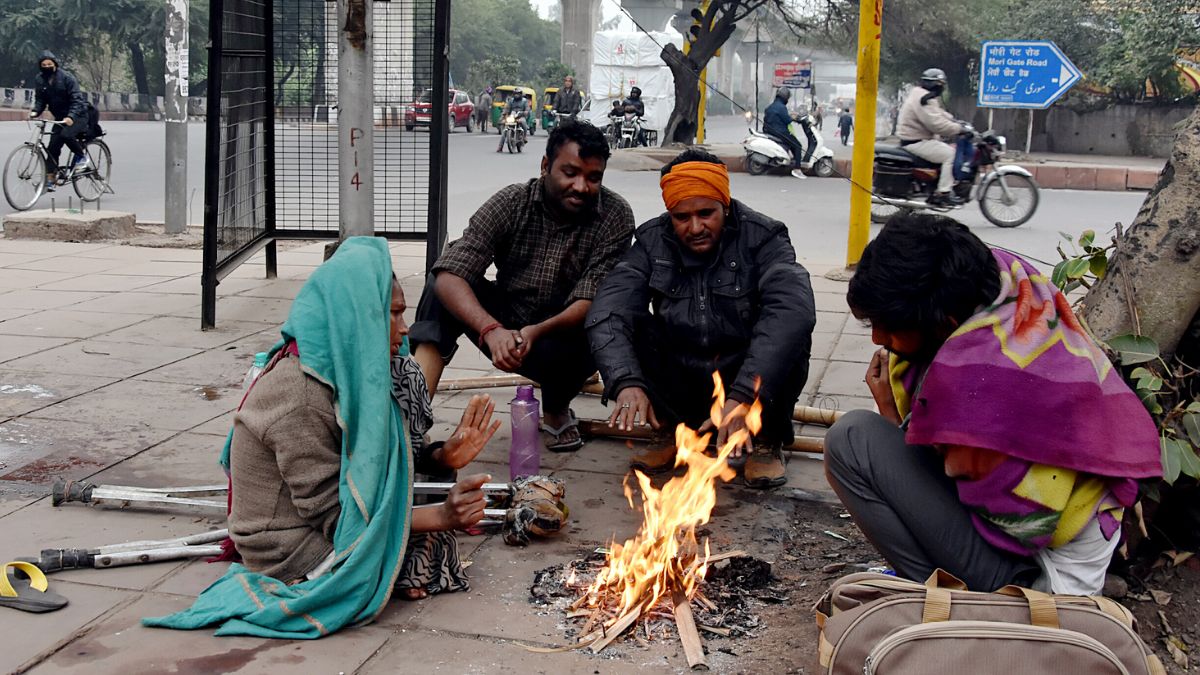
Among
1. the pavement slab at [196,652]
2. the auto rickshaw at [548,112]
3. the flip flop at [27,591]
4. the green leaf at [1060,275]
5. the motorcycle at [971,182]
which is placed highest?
the auto rickshaw at [548,112]

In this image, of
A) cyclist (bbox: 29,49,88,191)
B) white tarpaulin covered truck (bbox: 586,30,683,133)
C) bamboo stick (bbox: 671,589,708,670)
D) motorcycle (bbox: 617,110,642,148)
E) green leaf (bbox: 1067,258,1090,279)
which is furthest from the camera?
white tarpaulin covered truck (bbox: 586,30,683,133)

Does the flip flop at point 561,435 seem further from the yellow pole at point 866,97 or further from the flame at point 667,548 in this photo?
the yellow pole at point 866,97

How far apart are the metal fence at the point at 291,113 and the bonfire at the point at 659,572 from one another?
11.4 ft

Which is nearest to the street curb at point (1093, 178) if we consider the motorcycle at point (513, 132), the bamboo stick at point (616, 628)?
the motorcycle at point (513, 132)

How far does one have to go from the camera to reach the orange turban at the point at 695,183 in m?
3.96

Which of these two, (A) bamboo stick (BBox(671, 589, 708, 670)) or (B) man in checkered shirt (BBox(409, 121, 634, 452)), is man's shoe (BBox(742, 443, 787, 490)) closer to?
A: (B) man in checkered shirt (BBox(409, 121, 634, 452))

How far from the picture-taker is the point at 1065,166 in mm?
18031

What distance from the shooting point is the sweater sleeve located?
281 cm

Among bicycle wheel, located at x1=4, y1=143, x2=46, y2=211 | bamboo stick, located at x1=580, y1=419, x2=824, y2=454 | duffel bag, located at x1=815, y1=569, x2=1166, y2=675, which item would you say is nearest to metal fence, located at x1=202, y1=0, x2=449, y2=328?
bamboo stick, located at x1=580, y1=419, x2=824, y2=454

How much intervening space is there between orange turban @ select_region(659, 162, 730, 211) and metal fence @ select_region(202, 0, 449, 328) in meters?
2.77

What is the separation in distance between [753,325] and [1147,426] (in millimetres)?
1719

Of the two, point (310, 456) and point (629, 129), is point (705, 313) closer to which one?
point (310, 456)

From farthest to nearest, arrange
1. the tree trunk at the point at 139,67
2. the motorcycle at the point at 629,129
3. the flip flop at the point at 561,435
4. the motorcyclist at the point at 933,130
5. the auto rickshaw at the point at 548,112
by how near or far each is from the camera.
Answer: the tree trunk at the point at 139,67 → the auto rickshaw at the point at 548,112 → the motorcycle at the point at 629,129 → the motorcyclist at the point at 933,130 → the flip flop at the point at 561,435

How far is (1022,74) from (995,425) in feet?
53.8
